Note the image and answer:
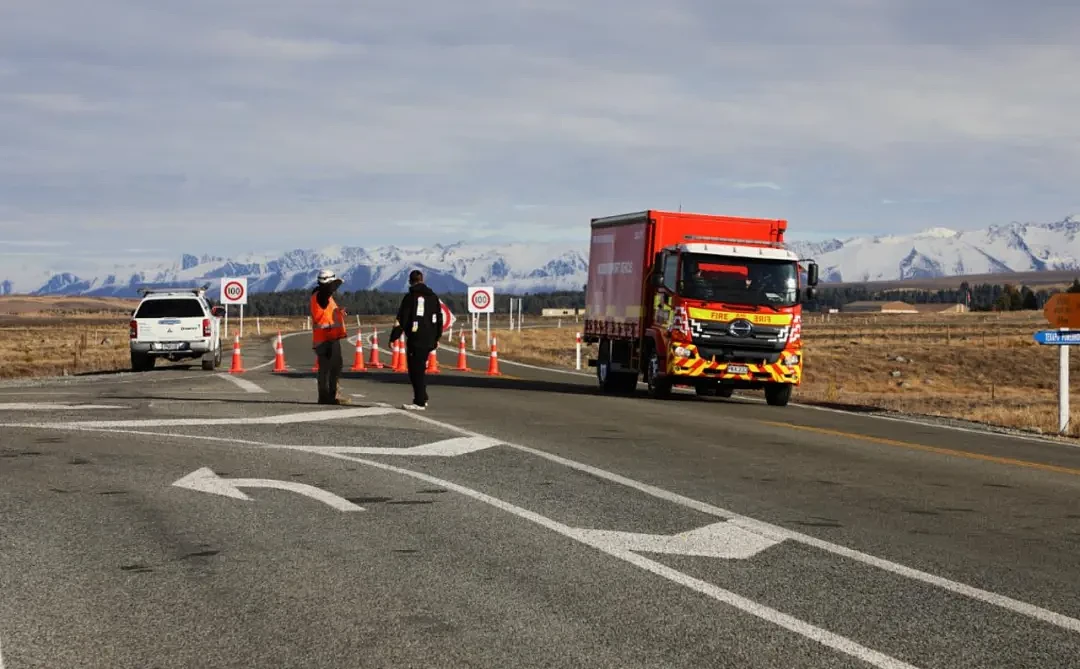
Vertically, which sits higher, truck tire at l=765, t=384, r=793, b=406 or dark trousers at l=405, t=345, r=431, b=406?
dark trousers at l=405, t=345, r=431, b=406

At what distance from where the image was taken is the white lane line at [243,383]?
76.4ft

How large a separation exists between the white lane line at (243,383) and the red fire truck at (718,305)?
6.66 metres

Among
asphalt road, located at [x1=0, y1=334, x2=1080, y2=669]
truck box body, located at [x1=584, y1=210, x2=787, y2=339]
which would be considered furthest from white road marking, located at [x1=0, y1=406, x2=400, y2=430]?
truck box body, located at [x1=584, y1=210, x2=787, y2=339]

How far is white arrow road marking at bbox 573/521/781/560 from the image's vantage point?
26.9 feet

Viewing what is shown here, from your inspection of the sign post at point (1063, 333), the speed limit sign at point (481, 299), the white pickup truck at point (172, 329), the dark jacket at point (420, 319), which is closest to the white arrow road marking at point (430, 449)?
the dark jacket at point (420, 319)

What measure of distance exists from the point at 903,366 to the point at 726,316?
36.4 metres

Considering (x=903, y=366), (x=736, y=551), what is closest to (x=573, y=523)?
(x=736, y=551)

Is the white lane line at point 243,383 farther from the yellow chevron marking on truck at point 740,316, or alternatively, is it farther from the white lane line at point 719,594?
the white lane line at point 719,594

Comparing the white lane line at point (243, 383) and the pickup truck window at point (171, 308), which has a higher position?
the pickup truck window at point (171, 308)

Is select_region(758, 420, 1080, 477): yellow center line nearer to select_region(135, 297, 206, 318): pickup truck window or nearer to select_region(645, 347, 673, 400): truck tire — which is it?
select_region(645, 347, 673, 400): truck tire

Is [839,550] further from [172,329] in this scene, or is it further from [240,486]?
[172,329]

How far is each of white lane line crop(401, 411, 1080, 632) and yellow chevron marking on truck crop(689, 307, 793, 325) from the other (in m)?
9.64

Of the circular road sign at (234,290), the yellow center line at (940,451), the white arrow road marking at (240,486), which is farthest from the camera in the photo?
the circular road sign at (234,290)

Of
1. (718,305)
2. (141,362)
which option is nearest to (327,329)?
(718,305)
